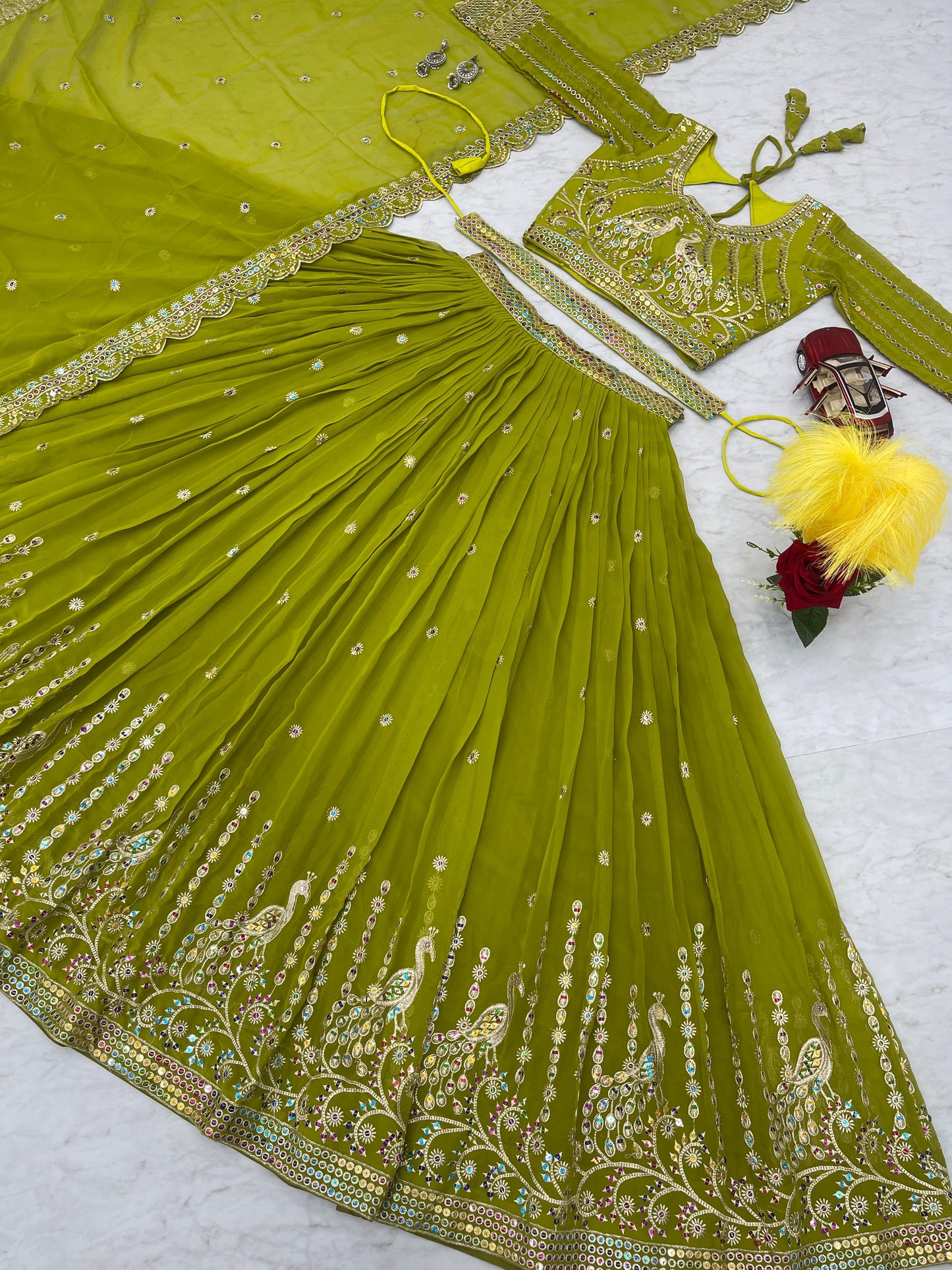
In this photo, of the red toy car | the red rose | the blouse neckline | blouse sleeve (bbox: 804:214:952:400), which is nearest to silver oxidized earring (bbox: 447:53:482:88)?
the blouse neckline

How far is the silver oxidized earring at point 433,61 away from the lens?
2281 mm

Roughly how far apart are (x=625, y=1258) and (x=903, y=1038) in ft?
1.96

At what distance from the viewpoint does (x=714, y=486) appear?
6.30 feet

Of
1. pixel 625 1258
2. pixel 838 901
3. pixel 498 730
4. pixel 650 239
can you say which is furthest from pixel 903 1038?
pixel 650 239

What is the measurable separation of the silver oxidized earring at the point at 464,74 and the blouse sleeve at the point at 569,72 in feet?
0.31

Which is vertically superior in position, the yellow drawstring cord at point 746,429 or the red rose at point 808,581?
the yellow drawstring cord at point 746,429

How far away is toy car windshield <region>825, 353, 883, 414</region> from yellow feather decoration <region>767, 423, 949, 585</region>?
272 mm

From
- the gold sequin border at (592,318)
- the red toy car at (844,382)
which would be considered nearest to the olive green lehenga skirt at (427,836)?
the gold sequin border at (592,318)

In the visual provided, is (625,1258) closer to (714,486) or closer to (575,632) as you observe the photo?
(575,632)

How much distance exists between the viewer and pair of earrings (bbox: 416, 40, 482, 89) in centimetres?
227

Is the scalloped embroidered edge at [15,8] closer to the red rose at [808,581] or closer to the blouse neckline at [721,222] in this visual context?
the blouse neckline at [721,222]

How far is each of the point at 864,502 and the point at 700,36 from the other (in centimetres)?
169

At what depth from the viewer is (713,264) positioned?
2.05 m

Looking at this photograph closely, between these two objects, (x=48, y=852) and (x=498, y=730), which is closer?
(x=48, y=852)
